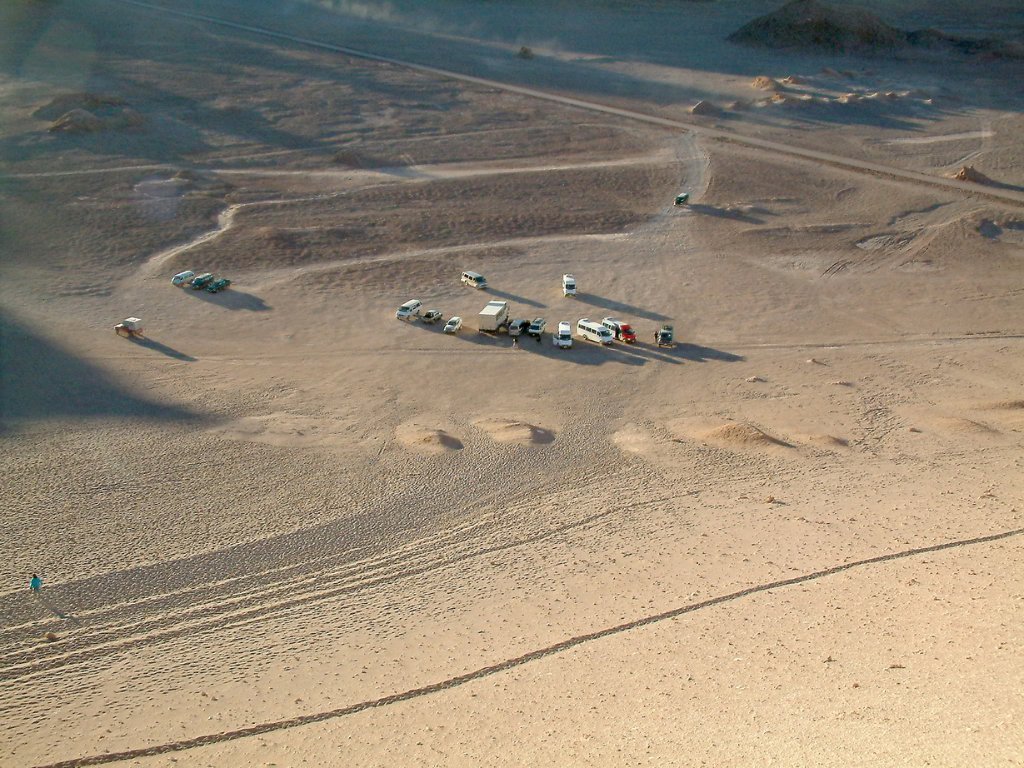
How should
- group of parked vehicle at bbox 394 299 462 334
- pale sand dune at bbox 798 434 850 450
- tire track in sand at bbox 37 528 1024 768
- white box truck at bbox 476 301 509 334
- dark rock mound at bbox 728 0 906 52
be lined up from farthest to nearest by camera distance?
dark rock mound at bbox 728 0 906 52 < group of parked vehicle at bbox 394 299 462 334 < white box truck at bbox 476 301 509 334 < pale sand dune at bbox 798 434 850 450 < tire track in sand at bbox 37 528 1024 768

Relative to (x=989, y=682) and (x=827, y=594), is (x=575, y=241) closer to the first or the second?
(x=827, y=594)

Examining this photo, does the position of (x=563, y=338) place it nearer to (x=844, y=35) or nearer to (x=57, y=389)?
(x=57, y=389)

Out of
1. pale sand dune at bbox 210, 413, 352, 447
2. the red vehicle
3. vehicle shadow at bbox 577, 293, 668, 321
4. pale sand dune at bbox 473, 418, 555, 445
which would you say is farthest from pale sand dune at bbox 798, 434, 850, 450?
pale sand dune at bbox 210, 413, 352, 447

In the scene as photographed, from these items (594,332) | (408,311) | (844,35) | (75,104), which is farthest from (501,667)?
(844,35)

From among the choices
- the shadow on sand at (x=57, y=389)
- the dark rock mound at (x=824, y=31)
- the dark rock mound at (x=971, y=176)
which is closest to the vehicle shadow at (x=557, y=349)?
the shadow on sand at (x=57, y=389)

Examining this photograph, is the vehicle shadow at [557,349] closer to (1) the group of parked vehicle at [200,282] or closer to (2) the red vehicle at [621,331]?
(2) the red vehicle at [621,331]

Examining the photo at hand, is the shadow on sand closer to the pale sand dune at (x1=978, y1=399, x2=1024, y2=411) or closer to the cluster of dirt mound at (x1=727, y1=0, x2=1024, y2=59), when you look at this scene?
the pale sand dune at (x1=978, y1=399, x2=1024, y2=411)
